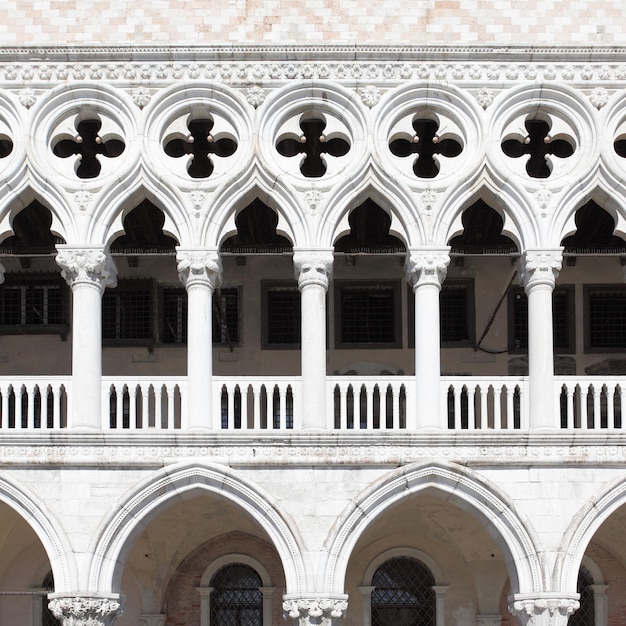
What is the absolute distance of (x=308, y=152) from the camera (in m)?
20.4

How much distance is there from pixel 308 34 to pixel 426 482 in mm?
5385

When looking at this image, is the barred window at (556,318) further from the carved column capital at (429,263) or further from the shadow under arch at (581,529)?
the shadow under arch at (581,529)

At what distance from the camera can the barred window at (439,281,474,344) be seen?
22109mm

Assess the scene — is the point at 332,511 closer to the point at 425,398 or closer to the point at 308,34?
the point at 425,398

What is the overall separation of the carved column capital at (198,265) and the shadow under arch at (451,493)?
3031 millimetres

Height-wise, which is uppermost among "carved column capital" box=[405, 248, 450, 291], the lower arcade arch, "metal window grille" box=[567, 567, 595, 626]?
"carved column capital" box=[405, 248, 450, 291]

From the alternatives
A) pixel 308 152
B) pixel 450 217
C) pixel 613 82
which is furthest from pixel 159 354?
pixel 613 82

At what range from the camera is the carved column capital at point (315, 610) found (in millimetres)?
18125

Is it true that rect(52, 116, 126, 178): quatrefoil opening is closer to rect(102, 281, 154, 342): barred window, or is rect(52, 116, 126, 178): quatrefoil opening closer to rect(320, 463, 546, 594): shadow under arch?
rect(102, 281, 154, 342): barred window

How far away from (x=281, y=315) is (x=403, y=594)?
13.1ft

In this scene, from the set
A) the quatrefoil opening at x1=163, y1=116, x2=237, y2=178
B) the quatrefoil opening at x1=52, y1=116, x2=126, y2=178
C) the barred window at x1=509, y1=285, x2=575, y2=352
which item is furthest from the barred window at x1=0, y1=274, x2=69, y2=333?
the barred window at x1=509, y1=285, x2=575, y2=352

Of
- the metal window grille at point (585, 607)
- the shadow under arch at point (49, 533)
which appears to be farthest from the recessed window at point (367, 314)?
the shadow under arch at point (49, 533)

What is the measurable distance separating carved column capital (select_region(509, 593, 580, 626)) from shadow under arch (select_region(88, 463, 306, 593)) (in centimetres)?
242

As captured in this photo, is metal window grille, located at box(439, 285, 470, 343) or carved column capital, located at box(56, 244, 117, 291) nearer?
carved column capital, located at box(56, 244, 117, 291)
